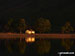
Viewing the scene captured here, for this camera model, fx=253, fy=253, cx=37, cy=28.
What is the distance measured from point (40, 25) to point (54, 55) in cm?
9062

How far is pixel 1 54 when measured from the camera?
61438 millimetres

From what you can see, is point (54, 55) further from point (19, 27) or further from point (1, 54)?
point (19, 27)

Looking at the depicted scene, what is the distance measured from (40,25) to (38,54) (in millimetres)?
87532

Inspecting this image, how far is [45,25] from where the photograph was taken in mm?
149625

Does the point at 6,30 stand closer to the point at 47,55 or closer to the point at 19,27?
the point at 19,27

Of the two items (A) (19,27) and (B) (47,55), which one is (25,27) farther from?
(B) (47,55)

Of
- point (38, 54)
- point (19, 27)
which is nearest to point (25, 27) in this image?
point (19, 27)

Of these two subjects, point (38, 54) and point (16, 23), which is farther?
point (16, 23)

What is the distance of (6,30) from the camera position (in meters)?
152

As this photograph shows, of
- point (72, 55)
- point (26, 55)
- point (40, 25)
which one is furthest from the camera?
point (40, 25)

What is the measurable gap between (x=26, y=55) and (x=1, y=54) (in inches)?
245

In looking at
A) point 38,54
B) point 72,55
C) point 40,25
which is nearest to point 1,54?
point 38,54

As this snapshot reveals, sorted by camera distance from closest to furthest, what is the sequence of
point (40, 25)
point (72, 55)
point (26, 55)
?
→ point (72, 55)
point (26, 55)
point (40, 25)

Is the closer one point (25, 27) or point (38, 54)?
point (38, 54)
